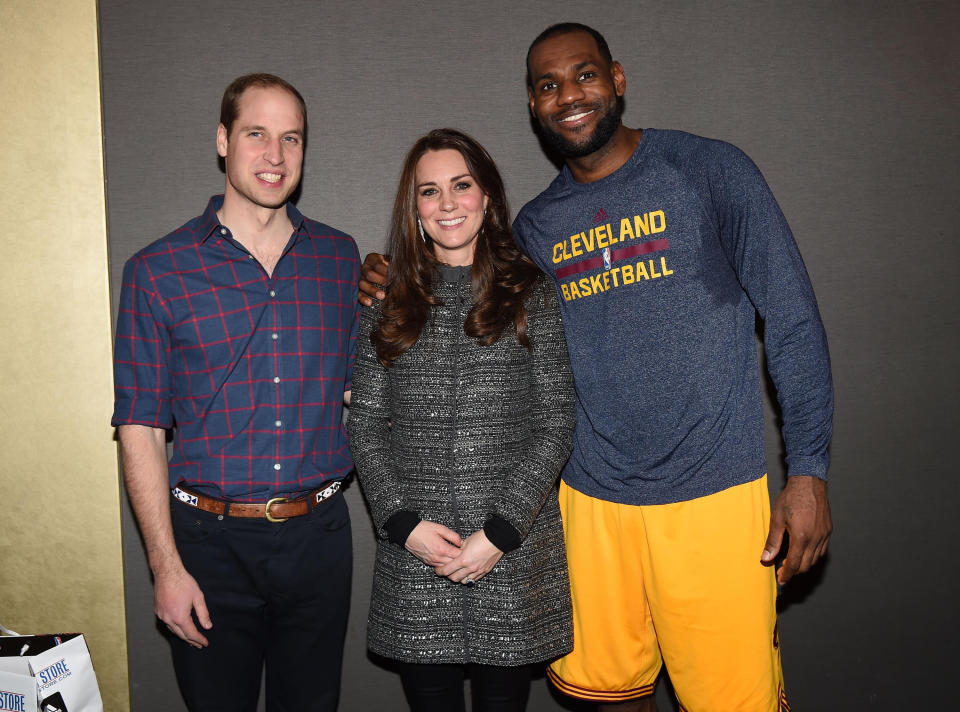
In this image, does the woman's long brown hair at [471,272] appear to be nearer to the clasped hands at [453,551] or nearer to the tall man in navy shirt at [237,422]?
the tall man in navy shirt at [237,422]

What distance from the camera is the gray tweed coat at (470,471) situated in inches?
68.4

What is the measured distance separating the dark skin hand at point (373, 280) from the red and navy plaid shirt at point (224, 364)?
144 mm

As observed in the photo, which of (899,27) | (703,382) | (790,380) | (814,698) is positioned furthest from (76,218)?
(814,698)

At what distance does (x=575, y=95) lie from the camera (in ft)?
6.37

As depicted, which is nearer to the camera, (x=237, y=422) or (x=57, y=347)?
(x=237, y=422)

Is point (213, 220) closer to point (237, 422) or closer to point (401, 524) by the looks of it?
point (237, 422)

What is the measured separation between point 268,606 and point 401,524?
1.83ft

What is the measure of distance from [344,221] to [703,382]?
4.38 feet

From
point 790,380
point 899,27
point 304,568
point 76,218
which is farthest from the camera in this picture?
point 899,27

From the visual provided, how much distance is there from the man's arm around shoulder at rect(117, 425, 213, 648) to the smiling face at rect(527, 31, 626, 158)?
139cm

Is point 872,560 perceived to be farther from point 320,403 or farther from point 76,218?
point 76,218

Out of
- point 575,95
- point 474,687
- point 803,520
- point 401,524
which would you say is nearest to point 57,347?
point 401,524

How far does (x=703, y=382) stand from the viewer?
187 cm

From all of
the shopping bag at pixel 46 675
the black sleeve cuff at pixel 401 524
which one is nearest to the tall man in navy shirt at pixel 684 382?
the black sleeve cuff at pixel 401 524
